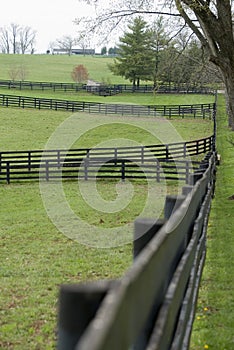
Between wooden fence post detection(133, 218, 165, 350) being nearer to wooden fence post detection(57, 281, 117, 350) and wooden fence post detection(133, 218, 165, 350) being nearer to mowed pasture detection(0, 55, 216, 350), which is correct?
wooden fence post detection(57, 281, 117, 350)

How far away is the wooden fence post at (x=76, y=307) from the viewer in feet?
4.90

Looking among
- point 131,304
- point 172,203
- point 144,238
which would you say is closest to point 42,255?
point 172,203

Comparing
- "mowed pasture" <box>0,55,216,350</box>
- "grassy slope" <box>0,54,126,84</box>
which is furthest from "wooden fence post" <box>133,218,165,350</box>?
"grassy slope" <box>0,54,126,84</box>

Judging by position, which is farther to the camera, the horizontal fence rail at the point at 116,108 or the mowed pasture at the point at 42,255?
the horizontal fence rail at the point at 116,108

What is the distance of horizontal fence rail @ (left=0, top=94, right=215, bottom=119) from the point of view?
49000 millimetres

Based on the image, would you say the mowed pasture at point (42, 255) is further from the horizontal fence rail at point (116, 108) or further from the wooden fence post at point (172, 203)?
the horizontal fence rail at point (116, 108)

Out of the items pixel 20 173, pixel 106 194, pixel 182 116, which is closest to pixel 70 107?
pixel 182 116

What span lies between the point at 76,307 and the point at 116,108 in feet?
160

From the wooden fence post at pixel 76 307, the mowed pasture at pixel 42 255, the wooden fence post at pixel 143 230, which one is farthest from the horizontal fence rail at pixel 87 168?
the wooden fence post at pixel 76 307

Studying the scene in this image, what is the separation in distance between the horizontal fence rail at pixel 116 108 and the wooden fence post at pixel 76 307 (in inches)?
1808

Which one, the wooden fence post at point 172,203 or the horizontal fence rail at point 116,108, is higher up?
the wooden fence post at point 172,203

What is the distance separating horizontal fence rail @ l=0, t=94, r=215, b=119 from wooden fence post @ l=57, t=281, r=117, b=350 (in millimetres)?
45934

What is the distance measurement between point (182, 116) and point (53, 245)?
38.7 meters

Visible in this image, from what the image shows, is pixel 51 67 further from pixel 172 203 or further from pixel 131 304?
pixel 131 304
